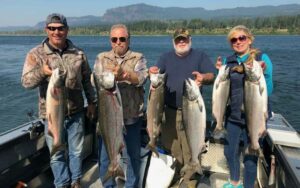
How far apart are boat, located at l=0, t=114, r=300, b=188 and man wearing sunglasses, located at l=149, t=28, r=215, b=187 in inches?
19.7

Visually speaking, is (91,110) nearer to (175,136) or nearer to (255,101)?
(175,136)

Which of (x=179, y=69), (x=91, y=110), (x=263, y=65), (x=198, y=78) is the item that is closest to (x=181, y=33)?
(x=179, y=69)

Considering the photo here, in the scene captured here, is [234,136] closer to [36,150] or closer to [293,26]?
[36,150]

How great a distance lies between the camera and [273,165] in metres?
4.14

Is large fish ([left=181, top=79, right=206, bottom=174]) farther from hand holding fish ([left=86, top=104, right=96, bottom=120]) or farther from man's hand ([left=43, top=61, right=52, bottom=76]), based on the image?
man's hand ([left=43, top=61, right=52, bottom=76])

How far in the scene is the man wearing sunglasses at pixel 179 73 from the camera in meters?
4.28

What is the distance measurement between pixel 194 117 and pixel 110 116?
37.8 inches

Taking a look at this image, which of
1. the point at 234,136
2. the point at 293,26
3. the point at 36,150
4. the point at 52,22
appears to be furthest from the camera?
the point at 293,26

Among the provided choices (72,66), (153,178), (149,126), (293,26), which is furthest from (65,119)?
(293,26)

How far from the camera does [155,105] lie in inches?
158

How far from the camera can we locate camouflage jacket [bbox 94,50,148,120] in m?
3.95

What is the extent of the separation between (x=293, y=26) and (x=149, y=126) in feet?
336

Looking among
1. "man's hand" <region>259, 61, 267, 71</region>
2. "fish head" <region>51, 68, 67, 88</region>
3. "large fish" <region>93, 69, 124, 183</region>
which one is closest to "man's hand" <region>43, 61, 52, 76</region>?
"fish head" <region>51, 68, 67, 88</region>

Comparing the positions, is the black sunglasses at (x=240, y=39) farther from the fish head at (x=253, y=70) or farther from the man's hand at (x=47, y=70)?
the man's hand at (x=47, y=70)
